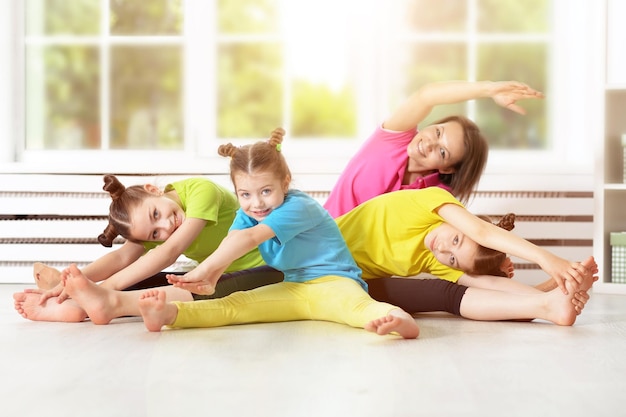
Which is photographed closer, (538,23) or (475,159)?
Result: (475,159)

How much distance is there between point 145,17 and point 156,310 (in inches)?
96.3

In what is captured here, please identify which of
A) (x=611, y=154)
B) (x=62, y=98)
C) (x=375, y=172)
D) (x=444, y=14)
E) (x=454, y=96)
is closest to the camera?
(x=454, y=96)

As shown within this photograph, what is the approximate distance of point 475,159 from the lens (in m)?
2.34

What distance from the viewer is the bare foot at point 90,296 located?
1.86 meters

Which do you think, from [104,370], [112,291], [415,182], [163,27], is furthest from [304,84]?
[104,370]

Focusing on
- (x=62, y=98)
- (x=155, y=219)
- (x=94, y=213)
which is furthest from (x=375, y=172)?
(x=62, y=98)

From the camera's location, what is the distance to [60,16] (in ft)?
11.2

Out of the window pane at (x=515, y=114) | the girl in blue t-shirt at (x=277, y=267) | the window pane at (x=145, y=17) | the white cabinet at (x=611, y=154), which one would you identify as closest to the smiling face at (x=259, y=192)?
the girl in blue t-shirt at (x=277, y=267)

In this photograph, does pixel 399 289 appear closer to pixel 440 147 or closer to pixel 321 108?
pixel 440 147

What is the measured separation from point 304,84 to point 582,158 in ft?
8.26

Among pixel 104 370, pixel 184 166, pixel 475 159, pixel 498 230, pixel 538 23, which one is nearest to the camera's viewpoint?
pixel 104 370

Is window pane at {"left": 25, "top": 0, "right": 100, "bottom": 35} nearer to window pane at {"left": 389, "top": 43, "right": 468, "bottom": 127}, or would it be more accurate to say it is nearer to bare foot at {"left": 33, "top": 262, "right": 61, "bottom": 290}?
bare foot at {"left": 33, "top": 262, "right": 61, "bottom": 290}

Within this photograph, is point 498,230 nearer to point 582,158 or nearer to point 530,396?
point 530,396

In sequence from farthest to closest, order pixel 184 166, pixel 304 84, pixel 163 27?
pixel 304 84 → pixel 163 27 → pixel 184 166
